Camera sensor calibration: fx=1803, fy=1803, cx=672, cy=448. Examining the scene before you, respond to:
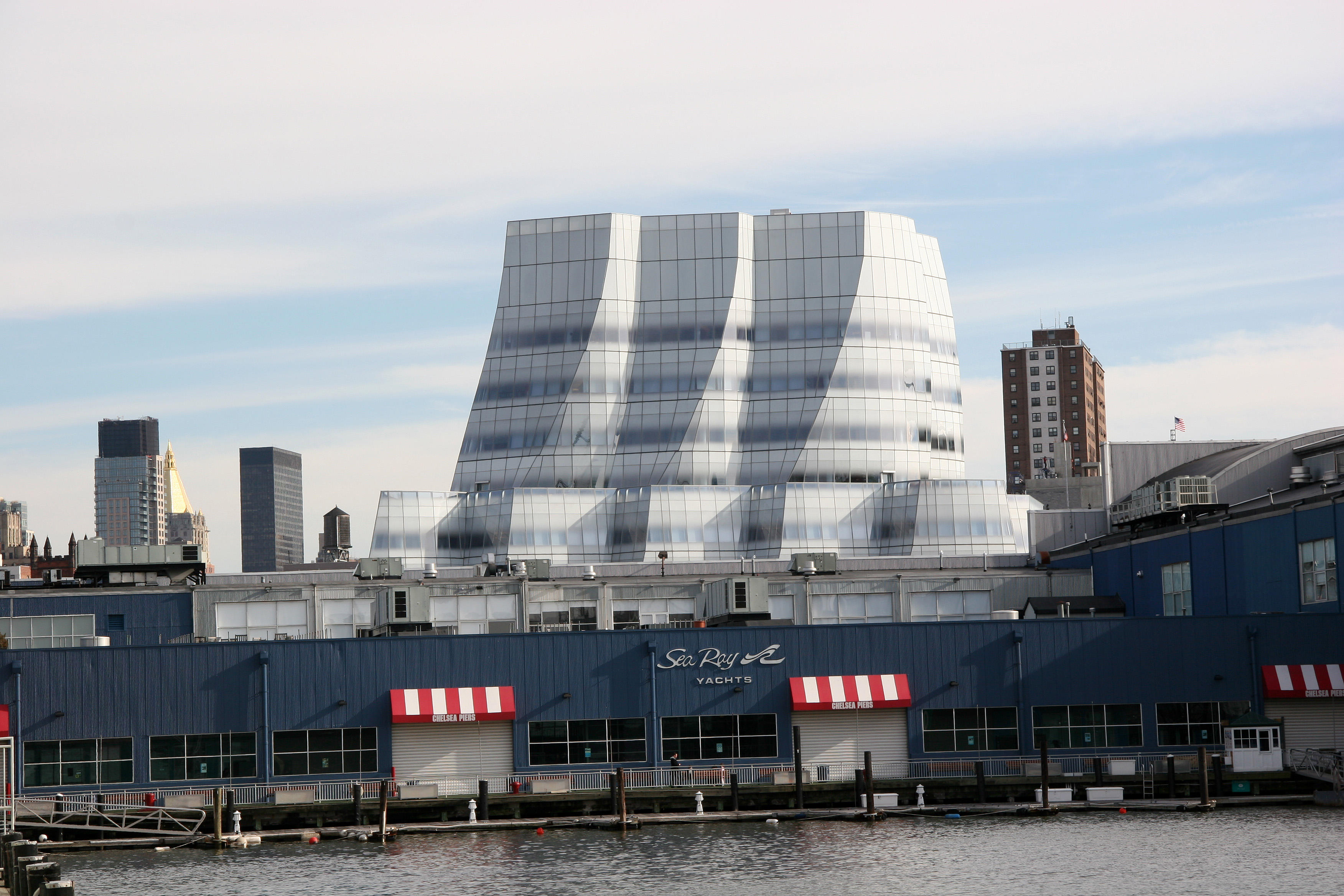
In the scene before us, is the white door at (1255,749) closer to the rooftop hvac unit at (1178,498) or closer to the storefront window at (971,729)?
the storefront window at (971,729)

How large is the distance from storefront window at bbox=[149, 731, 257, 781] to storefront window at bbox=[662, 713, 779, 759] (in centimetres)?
1965

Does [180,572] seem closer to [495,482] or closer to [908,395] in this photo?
[495,482]

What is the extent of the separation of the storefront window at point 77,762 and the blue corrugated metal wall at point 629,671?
404 mm

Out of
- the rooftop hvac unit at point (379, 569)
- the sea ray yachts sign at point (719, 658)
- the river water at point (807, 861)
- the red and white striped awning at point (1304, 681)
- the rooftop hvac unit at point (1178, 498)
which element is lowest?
the river water at point (807, 861)

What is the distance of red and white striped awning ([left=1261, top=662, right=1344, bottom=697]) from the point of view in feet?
285

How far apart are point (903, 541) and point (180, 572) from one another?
69.7m

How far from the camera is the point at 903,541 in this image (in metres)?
160

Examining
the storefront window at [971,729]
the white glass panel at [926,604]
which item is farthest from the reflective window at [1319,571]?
the white glass panel at [926,604]

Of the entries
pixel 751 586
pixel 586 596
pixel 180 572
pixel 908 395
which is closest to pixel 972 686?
pixel 751 586

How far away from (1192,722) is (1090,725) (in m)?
5.03

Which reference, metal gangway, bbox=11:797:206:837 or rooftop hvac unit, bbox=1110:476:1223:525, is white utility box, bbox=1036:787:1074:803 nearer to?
rooftop hvac unit, bbox=1110:476:1223:525

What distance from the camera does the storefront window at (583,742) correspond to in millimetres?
85688

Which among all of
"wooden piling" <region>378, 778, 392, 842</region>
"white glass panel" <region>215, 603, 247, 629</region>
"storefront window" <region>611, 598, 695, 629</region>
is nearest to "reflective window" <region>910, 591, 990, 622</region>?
"storefront window" <region>611, 598, 695, 629</region>

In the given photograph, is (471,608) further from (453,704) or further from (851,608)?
(453,704)
